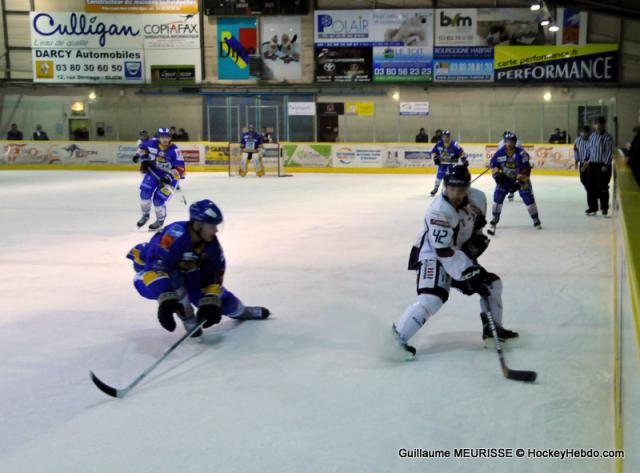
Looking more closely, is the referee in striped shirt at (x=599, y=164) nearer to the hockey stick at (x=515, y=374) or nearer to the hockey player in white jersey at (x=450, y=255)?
the hockey player in white jersey at (x=450, y=255)

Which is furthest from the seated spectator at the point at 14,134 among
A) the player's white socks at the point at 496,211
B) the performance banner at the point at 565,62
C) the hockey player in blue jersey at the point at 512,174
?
the player's white socks at the point at 496,211

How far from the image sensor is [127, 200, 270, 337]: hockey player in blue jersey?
4035 mm

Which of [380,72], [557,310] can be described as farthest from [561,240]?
[380,72]

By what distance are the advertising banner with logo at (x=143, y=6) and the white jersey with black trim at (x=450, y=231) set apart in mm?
24595

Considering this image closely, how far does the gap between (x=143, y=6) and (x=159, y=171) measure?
61.6 feet

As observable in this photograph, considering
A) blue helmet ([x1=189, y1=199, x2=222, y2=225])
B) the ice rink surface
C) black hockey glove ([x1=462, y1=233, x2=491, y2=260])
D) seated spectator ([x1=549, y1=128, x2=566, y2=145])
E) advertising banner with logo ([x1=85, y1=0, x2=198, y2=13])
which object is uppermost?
advertising banner with logo ([x1=85, y1=0, x2=198, y2=13])

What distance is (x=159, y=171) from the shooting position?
10.0 m

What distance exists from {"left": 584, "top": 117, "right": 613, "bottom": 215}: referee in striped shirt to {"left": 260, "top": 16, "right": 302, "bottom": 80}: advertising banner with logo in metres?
17.1

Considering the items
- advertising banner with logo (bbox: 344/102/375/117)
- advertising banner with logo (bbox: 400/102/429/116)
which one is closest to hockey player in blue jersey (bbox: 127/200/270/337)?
advertising banner with logo (bbox: 400/102/429/116)

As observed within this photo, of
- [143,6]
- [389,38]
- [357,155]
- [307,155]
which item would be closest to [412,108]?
[389,38]

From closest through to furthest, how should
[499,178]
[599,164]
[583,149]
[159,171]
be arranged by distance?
[499,178] → [159,171] → [599,164] → [583,149]

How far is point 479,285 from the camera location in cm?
389

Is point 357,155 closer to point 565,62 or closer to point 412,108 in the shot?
point 412,108

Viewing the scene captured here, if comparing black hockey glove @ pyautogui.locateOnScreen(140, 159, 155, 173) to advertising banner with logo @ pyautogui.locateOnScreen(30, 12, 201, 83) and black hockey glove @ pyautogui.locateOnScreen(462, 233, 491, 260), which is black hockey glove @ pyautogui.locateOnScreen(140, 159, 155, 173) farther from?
advertising banner with logo @ pyautogui.locateOnScreen(30, 12, 201, 83)
